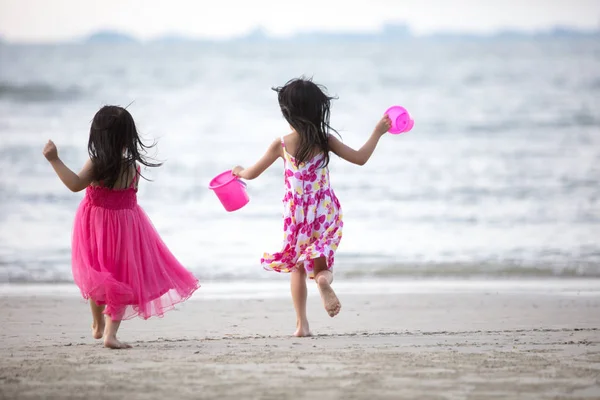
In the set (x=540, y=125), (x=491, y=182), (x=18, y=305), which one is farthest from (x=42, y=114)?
(x=18, y=305)

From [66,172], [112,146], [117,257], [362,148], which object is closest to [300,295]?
[362,148]

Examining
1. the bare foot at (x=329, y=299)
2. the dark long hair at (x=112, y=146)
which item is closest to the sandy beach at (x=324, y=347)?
→ the bare foot at (x=329, y=299)

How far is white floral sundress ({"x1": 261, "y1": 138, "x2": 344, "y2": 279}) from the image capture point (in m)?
4.90

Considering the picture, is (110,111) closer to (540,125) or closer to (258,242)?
(258,242)

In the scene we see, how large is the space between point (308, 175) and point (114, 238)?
1085 millimetres

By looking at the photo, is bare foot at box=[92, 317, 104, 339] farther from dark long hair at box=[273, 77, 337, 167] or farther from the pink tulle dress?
dark long hair at box=[273, 77, 337, 167]

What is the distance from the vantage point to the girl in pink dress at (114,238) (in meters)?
4.53

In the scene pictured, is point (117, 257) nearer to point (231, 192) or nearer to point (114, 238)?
point (114, 238)

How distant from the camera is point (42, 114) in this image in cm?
2794

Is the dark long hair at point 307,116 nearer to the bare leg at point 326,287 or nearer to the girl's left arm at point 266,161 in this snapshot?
the girl's left arm at point 266,161

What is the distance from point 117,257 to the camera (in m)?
4.58

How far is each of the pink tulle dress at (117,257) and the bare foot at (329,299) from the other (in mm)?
773

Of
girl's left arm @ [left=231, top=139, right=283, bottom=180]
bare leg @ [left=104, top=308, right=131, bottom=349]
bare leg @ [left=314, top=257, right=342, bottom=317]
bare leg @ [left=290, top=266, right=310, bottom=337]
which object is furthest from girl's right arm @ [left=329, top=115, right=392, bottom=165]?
bare leg @ [left=104, top=308, right=131, bottom=349]

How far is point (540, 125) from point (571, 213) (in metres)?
13.9
